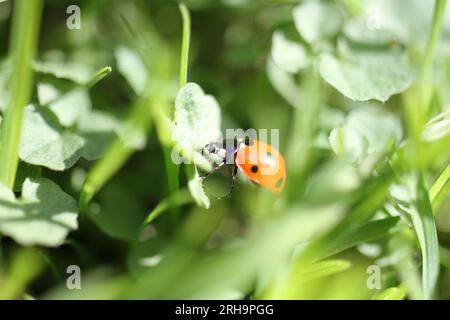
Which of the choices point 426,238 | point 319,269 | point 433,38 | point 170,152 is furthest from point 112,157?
point 433,38

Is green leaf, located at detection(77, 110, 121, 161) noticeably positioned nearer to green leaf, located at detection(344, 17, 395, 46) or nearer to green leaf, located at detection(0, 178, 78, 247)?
green leaf, located at detection(0, 178, 78, 247)

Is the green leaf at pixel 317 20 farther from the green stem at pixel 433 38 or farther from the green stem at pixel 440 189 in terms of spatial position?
the green stem at pixel 440 189

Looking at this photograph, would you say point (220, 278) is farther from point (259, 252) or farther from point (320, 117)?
point (320, 117)

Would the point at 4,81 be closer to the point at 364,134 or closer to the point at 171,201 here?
the point at 171,201

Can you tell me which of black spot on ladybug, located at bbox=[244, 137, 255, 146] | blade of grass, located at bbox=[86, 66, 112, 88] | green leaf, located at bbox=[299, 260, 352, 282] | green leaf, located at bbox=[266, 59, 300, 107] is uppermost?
green leaf, located at bbox=[266, 59, 300, 107]

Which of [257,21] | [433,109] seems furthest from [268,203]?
[257,21]

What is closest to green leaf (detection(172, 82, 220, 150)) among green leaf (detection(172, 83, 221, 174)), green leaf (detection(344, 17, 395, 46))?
green leaf (detection(172, 83, 221, 174))
